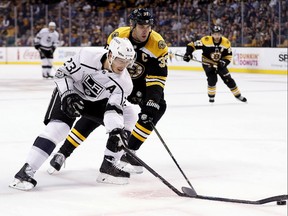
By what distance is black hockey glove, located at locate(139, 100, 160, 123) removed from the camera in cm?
455

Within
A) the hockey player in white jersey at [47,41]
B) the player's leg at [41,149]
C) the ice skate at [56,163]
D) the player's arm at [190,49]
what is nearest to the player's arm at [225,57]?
the player's arm at [190,49]

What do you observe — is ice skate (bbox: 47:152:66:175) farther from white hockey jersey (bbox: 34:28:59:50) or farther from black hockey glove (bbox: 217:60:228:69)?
white hockey jersey (bbox: 34:28:59:50)

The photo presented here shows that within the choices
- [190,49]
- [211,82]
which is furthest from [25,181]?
[190,49]

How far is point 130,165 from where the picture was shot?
15.2 ft

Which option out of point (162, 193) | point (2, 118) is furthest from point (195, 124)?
point (162, 193)

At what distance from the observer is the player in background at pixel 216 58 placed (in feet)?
31.6

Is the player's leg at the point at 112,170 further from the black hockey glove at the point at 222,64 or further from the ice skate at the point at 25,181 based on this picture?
the black hockey glove at the point at 222,64

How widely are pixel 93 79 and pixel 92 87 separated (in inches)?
2.0

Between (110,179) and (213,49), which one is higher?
(213,49)

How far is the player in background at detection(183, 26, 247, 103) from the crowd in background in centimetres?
568

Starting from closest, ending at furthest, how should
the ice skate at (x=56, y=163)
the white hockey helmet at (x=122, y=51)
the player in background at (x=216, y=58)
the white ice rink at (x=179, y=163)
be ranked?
the white ice rink at (x=179, y=163), the white hockey helmet at (x=122, y=51), the ice skate at (x=56, y=163), the player in background at (x=216, y=58)

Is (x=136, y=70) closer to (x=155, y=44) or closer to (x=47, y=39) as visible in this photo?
(x=155, y=44)

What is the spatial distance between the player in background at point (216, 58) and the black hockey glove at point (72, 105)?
230 inches

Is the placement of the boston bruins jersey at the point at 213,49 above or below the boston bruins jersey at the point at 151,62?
below
